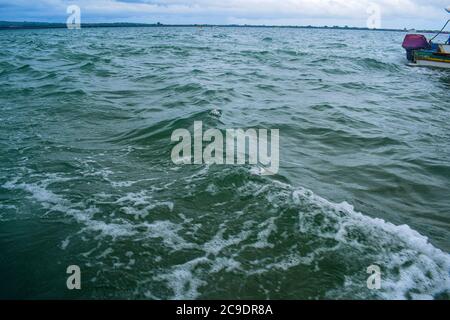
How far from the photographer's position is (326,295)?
143 inches

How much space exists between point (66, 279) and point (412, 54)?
31133 millimetres

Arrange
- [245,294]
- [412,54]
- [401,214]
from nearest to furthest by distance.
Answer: [245,294]
[401,214]
[412,54]

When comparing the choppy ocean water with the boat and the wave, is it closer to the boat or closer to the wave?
the wave
